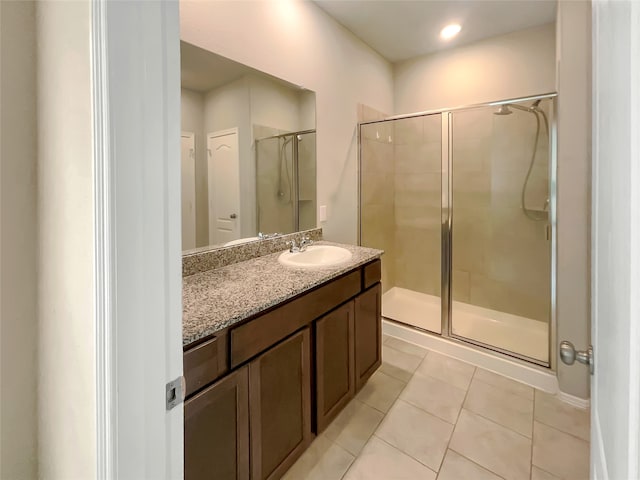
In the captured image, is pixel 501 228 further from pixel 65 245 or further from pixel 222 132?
pixel 65 245

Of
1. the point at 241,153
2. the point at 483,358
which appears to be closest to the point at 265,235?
the point at 241,153

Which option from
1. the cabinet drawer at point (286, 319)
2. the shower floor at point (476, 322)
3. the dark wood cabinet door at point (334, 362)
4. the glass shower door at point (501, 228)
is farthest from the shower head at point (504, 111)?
the dark wood cabinet door at point (334, 362)

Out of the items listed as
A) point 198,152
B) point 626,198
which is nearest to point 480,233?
point 198,152

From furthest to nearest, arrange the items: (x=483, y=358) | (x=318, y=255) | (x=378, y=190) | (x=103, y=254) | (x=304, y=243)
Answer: (x=378, y=190) → (x=483, y=358) → (x=304, y=243) → (x=318, y=255) → (x=103, y=254)

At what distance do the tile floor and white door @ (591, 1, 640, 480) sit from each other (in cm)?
112

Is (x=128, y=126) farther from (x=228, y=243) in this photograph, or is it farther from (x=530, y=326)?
(x=530, y=326)

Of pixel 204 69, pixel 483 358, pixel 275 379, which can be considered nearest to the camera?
pixel 275 379

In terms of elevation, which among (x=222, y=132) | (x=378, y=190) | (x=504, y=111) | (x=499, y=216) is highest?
(x=504, y=111)

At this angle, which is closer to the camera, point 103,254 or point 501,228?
point 103,254

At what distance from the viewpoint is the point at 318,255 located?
2.00 m

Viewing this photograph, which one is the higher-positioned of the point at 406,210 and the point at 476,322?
the point at 406,210

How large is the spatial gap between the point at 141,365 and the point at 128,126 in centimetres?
40

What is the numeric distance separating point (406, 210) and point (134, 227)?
2.81 metres

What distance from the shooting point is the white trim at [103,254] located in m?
0.47
